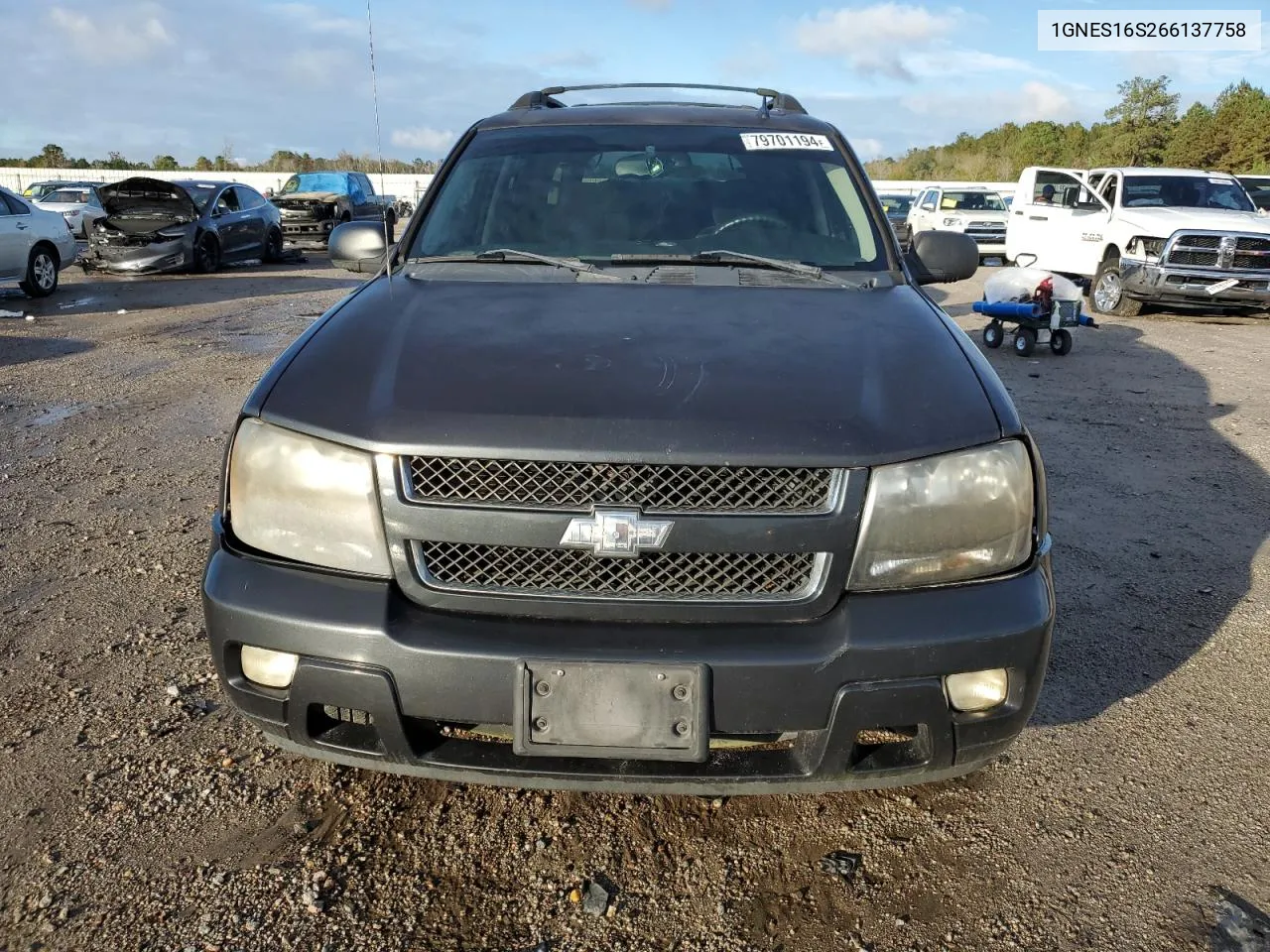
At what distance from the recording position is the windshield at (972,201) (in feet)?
66.9

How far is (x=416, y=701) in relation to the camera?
6.24ft

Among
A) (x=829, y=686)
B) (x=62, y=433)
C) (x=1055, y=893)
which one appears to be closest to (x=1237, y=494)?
(x=1055, y=893)

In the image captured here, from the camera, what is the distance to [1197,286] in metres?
11.4

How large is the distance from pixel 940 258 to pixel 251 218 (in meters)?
16.5

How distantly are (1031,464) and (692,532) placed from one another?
2.55 feet

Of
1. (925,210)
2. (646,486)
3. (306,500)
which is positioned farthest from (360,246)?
(925,210)

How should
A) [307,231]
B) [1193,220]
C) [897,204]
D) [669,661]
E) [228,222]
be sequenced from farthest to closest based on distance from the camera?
[897,204], [307,231], [228,222], [1193,220], [669,661]

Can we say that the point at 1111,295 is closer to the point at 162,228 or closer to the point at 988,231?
the point at 988,231

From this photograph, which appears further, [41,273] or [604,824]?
[41,273]

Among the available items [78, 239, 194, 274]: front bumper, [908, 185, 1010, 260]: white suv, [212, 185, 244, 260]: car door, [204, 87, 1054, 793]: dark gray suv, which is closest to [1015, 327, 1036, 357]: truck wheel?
[204, 87, 1054, 793]: dark gray suv

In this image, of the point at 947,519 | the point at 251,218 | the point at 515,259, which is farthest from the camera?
the point at 251,218

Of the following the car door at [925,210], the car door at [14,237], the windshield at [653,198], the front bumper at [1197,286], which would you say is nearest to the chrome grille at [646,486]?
the windshield at [653,198]

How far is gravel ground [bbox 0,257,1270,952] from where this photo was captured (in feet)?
6.74

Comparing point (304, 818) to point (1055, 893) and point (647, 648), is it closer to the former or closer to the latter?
point (647, 648)
